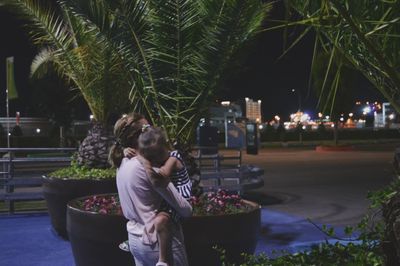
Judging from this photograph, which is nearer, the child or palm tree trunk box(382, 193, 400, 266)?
palm tree trunk box(382, 193, 400, 266)

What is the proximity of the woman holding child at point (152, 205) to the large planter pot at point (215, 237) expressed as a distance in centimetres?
151

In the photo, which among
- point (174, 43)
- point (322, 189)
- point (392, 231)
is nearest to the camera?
point (392, 231)

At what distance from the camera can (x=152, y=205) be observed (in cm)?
351

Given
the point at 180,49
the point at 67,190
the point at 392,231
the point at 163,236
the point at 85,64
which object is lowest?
the point at 67,190

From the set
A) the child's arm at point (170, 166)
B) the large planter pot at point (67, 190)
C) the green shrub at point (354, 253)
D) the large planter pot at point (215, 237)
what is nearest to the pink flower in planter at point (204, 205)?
the large planter pot at point (215, 237)

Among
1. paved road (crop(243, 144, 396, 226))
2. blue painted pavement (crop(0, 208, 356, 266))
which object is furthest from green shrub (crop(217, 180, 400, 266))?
paved road (crop(243, 144, 396, 226))

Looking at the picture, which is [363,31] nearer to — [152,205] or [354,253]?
[354,253]

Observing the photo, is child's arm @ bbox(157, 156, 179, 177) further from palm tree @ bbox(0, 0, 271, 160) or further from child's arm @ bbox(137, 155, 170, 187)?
palm tree @ bbox(0, 0, 271, 160)

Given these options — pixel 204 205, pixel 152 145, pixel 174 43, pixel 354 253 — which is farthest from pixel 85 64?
pixel 354 253

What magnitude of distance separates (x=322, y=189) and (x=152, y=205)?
452 inches

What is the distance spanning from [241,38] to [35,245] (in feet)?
13.1

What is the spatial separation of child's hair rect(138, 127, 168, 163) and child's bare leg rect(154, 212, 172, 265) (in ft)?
1.18

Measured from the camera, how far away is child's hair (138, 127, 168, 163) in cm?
353

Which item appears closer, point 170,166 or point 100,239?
point 170,166
